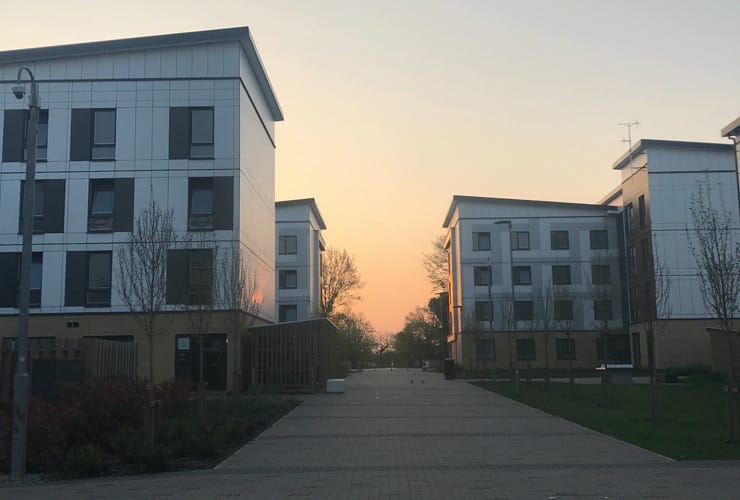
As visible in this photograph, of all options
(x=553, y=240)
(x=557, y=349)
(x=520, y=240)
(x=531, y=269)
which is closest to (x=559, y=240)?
(x=553, y=240)

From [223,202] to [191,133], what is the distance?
3.66 m

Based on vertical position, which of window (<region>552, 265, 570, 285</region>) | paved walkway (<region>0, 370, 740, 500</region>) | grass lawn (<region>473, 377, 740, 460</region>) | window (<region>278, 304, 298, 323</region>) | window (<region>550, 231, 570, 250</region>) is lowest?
paved walkway (<region>0, 370, 740, 500</region>)

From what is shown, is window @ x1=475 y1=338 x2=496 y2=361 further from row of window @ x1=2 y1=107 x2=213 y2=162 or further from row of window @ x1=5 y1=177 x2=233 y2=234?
row of window @ x1=2 y1=107 x2=213 y2=162

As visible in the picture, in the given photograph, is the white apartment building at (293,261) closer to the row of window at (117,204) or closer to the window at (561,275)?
the window at (561,275)

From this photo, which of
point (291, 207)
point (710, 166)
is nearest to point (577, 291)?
point (710, 166)

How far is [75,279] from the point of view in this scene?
34.8 meters

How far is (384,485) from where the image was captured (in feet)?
36.1

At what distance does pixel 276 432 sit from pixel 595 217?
50.7m

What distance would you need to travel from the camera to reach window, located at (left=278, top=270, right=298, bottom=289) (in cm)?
6731

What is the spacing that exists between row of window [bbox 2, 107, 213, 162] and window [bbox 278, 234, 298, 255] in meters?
32.1

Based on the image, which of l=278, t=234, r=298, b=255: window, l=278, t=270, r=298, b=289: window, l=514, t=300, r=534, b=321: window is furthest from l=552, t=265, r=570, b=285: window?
l=278, t=234, r=298, b=255: window

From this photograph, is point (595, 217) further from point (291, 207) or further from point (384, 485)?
point (384, 485)

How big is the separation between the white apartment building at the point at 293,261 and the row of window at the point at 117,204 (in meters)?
31.7

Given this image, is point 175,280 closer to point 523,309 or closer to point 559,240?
point 523,309
